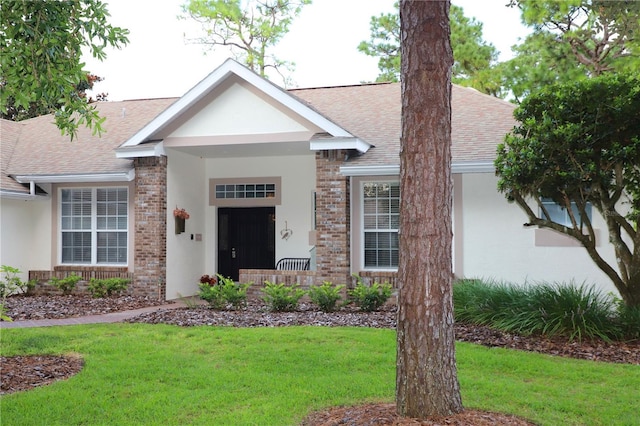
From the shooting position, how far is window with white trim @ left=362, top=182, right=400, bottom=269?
536 inches

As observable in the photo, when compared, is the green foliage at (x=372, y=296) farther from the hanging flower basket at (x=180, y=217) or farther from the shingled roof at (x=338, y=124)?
the hanging flower basket at (x=180, y=217)

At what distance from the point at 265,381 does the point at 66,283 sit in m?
10.1

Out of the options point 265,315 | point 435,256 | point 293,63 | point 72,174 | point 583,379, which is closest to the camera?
point 435,256

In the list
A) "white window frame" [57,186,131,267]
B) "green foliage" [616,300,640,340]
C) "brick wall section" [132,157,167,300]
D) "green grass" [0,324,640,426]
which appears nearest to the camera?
"green grass" [0,324,640,426]

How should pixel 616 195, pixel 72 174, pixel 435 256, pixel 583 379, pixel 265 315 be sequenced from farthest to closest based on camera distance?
pixel 72 174 → pixel 265 315 → pixel 616 195 → pixel 583 379 → pixel 435 256

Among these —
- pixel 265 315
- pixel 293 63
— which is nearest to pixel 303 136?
pixel 265 315

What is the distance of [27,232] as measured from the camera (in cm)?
1598

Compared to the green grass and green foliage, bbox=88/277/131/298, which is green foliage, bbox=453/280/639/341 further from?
green foliage, bbox=88/277/131/298

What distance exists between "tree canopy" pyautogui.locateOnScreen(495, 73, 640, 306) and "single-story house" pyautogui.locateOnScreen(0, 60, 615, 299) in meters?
2.36

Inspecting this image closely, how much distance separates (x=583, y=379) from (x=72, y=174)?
12.6 meters

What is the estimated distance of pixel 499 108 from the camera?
15156 mm

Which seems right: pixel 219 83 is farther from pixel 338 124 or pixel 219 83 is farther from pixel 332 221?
pixel 332 221

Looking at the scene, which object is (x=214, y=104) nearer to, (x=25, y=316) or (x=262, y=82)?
(x=262, y=82)

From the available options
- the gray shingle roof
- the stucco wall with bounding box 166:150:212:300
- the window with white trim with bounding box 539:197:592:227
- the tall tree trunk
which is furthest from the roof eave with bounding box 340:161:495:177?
the tall tree trunk
